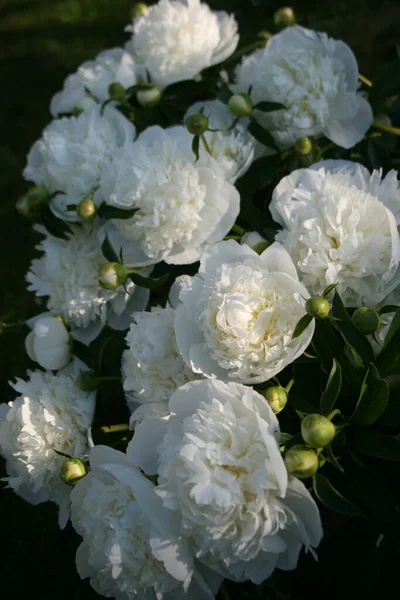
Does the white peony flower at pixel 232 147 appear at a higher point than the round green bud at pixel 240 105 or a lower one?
lower

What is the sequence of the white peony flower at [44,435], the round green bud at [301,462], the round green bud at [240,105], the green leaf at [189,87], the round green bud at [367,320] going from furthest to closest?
1. the green leaf at [189,87]
2. the round green bud at [240,105]
3. the white peony flower at [44,435]
4. the round green bud at [367,320]
5. the round green bud at [301,462]

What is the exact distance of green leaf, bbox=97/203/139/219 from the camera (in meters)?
1.03

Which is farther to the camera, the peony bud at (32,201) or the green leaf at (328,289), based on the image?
the peony bud at (32,201)

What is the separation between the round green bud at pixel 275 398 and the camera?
81cm

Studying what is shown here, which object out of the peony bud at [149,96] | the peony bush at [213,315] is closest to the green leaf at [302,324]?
the peony bush at [213,315]

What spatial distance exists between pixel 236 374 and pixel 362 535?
503mm

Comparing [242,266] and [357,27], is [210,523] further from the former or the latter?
[357,27]

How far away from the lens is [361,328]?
833 millimetres

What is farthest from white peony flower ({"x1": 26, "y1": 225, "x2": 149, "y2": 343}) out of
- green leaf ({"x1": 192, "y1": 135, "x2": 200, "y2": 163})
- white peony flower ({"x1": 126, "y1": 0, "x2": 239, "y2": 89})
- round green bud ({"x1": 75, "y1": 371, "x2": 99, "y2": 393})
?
white peony flower ({"x1": 126, "y1": 0, "x2": 239, "y2": 89})

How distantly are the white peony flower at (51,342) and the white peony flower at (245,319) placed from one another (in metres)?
0.32

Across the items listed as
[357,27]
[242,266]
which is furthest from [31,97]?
[242,266]

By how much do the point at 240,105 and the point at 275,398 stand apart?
526 mm

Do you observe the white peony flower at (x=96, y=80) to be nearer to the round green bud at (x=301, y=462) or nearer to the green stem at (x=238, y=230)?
the green stem at (x=238, y=230)

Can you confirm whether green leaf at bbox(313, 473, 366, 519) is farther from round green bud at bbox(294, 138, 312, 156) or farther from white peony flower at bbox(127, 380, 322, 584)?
round green bud at bbox(294, 138, 312, 156)
